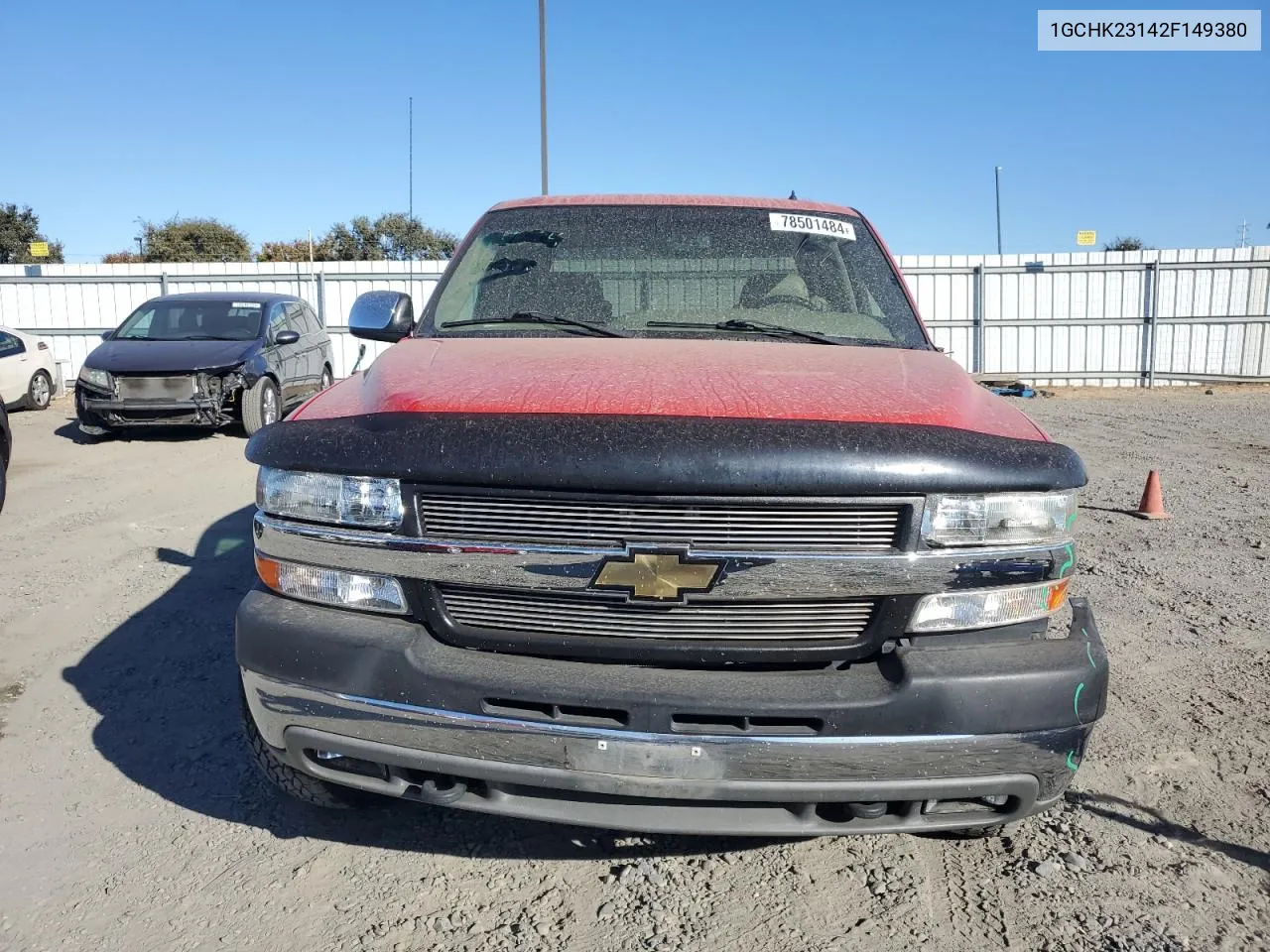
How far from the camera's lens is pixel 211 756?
3070mm

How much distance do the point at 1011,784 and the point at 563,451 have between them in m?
1.22

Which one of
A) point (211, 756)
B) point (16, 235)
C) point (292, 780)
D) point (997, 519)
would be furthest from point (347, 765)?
point (16, 235)

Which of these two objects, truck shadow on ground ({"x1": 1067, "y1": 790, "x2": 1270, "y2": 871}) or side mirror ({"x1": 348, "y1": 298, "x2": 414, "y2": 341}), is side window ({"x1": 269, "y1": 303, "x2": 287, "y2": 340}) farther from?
truck shadow on ground ({"x1": 1067, "y1": 790, "x2": 1270, "y2": 871})

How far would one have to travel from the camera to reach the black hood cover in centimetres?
195

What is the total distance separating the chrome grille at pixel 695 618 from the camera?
207 cm

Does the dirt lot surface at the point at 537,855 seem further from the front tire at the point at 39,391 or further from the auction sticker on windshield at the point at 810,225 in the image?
the front tire at the point at 39,391

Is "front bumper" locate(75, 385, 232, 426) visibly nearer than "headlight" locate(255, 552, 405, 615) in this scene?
No

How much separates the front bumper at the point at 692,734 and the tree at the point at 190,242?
43731 mm

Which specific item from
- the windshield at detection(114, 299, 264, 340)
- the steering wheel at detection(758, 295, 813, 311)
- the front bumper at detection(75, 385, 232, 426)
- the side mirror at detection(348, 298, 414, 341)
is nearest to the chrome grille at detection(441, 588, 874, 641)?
the steering wheel at detection(758, 295, 813, 311)

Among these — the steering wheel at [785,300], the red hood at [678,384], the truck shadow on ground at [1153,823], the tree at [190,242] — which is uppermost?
the tree at [190,242]

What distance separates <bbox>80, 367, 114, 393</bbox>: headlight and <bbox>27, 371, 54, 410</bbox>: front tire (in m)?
3.99

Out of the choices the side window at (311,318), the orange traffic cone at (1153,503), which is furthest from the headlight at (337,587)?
the side window at (311,318)

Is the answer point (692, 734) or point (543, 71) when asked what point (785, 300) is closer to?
point (692, 734)

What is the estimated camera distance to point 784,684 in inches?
79.8
